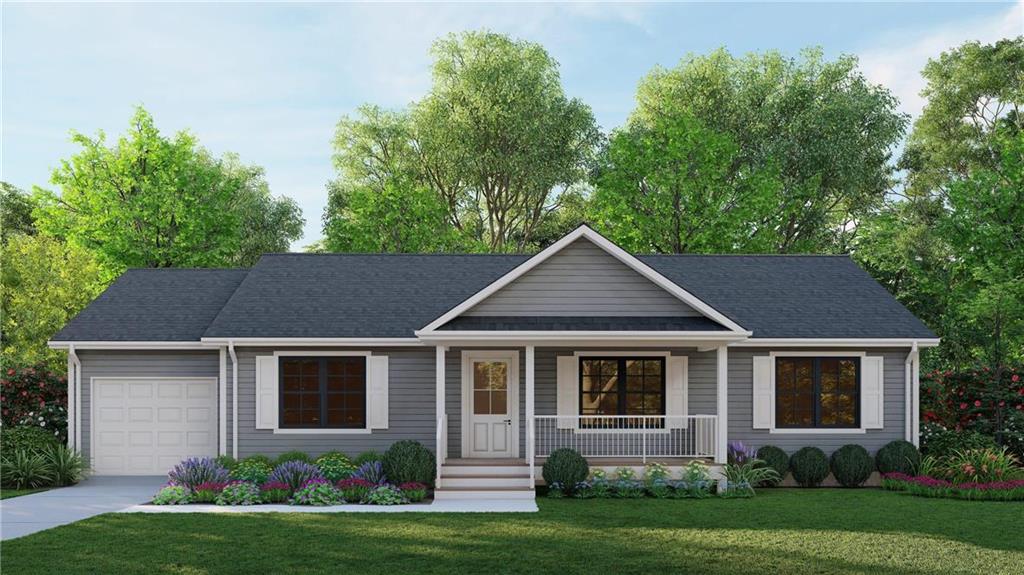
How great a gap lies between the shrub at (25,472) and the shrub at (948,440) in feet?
61.0

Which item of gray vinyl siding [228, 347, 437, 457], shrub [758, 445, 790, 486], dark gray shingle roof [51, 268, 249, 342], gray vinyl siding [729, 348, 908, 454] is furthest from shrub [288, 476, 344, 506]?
shrub [758, 445, 790, 486]

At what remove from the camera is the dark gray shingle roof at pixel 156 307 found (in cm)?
1809

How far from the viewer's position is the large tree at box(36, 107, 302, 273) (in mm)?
33031

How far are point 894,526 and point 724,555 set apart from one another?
3.69m

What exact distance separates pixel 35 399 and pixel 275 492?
8.18m

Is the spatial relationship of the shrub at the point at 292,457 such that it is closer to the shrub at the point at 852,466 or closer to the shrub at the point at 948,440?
the shrub at the point at 852,466

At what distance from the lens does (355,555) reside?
10.5 metres

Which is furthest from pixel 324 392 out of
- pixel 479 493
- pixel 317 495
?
pixel 479 493

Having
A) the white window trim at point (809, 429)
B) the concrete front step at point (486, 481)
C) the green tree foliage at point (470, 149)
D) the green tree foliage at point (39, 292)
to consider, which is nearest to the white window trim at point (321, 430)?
the concrete front step at point (486, 481)

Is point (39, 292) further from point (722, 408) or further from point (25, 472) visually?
point (722, 408)

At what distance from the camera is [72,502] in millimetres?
14828

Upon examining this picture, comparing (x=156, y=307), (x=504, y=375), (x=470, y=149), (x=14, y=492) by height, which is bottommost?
(x=14, y=492)

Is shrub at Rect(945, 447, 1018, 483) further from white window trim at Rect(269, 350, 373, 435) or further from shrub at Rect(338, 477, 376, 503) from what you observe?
white window trim at Rect(269, 350, 373, 435)

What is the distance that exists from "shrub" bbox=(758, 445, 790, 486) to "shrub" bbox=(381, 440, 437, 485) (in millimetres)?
6822
